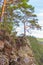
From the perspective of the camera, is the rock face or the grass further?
the grass

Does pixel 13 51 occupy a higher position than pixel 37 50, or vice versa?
pixel 13 51

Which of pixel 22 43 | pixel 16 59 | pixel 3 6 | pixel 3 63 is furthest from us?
pixel 3 6

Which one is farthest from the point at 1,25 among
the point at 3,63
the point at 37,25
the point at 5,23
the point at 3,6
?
the point at 37,25

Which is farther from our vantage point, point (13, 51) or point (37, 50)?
point (37, 50)

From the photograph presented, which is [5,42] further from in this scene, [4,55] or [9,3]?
[9,3]

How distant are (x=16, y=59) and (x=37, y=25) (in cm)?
614

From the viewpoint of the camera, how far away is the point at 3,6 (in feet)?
59.7

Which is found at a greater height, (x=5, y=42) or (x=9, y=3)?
(x=9, y=3)

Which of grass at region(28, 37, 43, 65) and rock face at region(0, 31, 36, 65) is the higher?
rock face at region(0, 31, 36, 65)

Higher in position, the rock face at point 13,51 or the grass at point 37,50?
the rock face at point 13,51

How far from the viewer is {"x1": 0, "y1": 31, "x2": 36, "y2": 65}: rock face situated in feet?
47.5

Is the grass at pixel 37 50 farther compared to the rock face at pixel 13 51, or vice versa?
the grass at pixel 37 50

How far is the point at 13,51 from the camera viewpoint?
49.4 feet

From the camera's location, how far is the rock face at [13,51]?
47.5 feet
